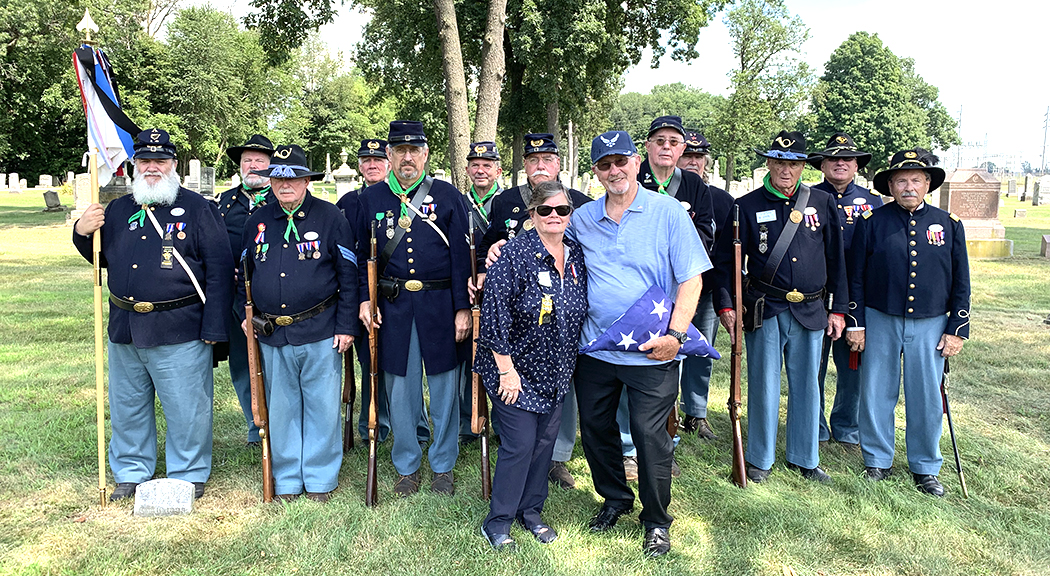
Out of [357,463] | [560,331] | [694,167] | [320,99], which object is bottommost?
[357,463]

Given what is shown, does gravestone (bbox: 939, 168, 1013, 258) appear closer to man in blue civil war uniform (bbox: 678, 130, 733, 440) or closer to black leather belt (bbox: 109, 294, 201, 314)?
man in blue civil war uniform (bbox: 678, 130, 733, 440)

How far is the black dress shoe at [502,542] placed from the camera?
3969mm

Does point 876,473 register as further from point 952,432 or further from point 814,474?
point 952,432

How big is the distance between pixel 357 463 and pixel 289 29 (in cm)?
1108

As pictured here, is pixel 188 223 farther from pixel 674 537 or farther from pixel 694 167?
pixel 694 167

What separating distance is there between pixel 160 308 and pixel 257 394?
2.70 ft

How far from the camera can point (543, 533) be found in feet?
13.4

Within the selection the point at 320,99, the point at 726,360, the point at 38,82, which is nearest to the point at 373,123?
the point at 320,99

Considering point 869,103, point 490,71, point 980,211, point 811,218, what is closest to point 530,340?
point 811,218

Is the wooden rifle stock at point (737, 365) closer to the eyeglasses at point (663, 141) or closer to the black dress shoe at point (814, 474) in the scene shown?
the black dress shoe at point (814, 474)

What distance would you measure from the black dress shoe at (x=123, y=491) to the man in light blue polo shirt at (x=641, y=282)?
3.24 meters

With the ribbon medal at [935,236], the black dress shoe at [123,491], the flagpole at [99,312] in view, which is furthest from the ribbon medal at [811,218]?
the black dress shoe at [123,491]

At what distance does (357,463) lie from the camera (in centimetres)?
536

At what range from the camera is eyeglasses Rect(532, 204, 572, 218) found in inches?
147
